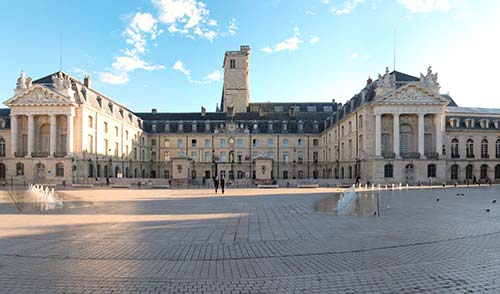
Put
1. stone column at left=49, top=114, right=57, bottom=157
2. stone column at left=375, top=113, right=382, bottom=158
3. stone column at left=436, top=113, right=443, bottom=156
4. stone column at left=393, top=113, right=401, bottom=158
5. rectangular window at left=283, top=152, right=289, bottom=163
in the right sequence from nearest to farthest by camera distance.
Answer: stone column at left=375, top=113, right=382, bottom=158 < stone column at left=393, top=113, right=401, bottom=158 < stone column at left=436, top=113, right=443, bottom=156 < stone column at left=49, top=114, right=57, bottom=157 < rectangular window at left=283, top=152, right=289, bottom=163

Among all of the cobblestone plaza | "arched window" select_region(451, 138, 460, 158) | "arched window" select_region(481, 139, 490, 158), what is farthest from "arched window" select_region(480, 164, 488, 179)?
the cobblestone plaza

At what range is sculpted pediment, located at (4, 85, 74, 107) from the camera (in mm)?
49344

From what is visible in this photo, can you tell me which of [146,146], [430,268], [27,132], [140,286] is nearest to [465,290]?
[430,268]

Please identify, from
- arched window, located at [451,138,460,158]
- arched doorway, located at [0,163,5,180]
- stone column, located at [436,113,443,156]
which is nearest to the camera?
stone column, located at [436,113,443,156]

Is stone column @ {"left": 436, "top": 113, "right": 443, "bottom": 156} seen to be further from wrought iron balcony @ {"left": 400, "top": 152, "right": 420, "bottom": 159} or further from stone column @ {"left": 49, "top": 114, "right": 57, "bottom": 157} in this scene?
stone column @ {"left": 49, "top": 114, "right": 57, "bottom": 157}

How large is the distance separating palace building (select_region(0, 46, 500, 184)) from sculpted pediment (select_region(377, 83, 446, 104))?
0.45 ft

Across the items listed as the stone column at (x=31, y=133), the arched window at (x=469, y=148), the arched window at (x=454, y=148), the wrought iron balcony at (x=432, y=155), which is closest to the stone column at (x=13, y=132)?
the stone column at (x=31, y=133)

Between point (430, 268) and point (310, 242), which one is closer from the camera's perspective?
point (430, 268)

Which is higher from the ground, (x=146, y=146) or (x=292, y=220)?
(x=146, y=146)

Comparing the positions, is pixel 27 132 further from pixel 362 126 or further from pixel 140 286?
pixel 140 286

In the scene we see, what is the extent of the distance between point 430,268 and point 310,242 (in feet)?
10.4

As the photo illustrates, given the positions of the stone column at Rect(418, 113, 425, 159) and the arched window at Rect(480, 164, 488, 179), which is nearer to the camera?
the stone column at Rect(418, 113, 425, 159)

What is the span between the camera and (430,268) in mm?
6992

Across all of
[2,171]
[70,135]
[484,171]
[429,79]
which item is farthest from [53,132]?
[484,171]
